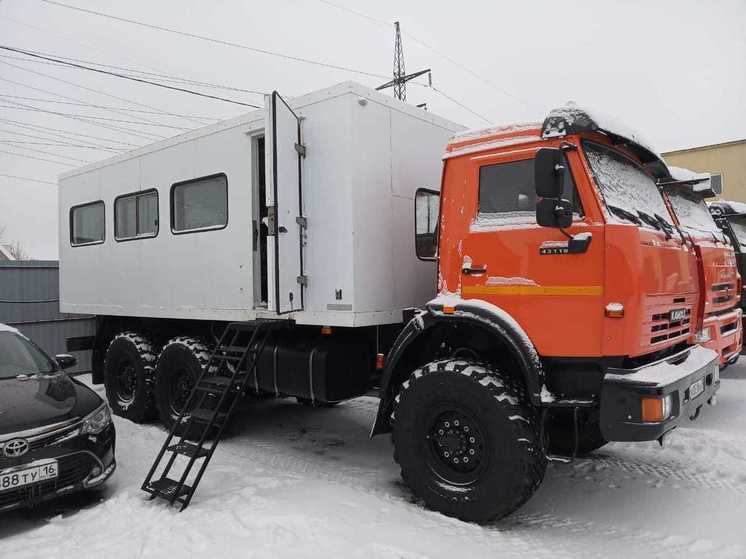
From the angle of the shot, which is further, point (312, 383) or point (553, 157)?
point (312, 383)

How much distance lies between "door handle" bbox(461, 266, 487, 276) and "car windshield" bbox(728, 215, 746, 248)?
7093 millimetres

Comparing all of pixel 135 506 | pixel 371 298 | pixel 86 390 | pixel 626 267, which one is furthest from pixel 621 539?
pixel 86 390

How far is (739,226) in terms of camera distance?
948 cm

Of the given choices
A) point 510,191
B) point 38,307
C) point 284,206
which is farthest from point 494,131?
point 38,307

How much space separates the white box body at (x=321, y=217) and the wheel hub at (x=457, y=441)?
1.07 m

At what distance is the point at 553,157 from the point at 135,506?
393 centimetres

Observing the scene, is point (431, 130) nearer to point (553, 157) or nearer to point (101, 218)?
point (553, 157)

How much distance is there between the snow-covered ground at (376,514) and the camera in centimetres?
366

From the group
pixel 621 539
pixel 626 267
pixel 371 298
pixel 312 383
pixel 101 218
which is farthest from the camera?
pixel 101 218

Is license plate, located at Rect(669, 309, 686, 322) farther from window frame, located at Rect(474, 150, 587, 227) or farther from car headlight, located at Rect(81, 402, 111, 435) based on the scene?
car headlight, located at Rect(81, 402, 111, 435)

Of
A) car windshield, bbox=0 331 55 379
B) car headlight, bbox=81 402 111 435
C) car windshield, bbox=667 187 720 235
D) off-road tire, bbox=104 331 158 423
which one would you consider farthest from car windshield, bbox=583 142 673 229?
off-road tire, bbox=104 331 158 423

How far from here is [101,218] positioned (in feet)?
25.1

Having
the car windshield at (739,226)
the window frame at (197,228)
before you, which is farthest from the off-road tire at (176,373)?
the car windshield at (739,226)

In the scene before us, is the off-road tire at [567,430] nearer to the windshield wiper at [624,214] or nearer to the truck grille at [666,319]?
the truck grille at [666,319]
